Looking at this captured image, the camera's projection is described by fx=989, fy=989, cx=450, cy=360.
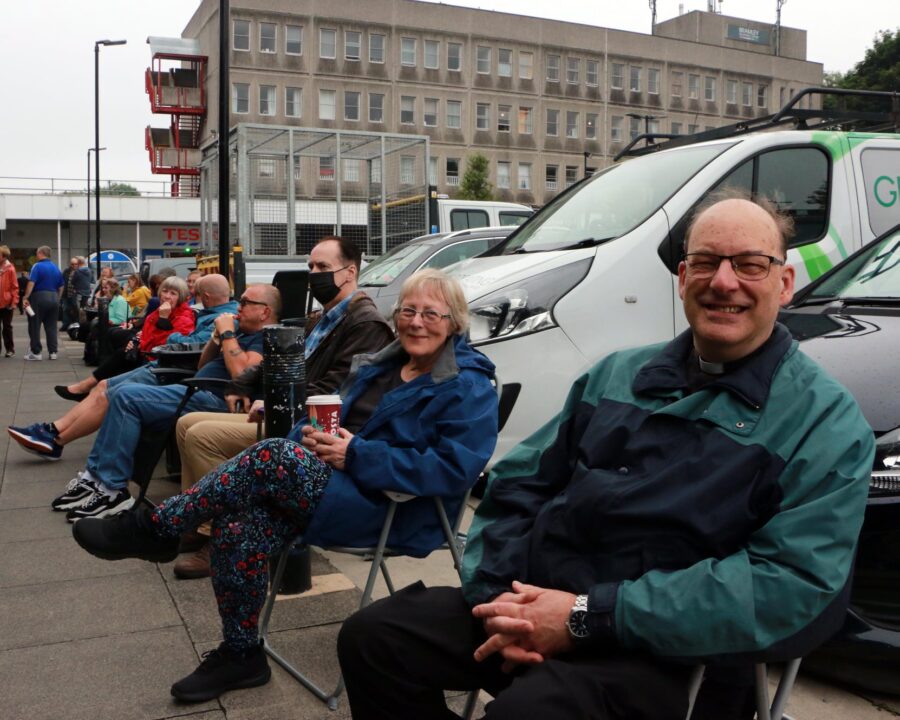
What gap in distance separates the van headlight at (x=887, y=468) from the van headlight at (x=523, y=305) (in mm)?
2727

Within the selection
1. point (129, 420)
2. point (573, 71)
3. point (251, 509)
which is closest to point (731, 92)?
point (573, 71)

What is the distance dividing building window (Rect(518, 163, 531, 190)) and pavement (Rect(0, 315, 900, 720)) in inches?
2388

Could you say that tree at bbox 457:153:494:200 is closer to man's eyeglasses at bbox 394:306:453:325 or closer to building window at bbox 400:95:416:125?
building window at bbox 400:95:416:125

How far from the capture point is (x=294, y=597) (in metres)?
4.31

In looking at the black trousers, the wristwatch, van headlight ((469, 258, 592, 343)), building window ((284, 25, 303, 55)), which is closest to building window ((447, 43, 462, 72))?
building window ((284, 25, 303, 55))

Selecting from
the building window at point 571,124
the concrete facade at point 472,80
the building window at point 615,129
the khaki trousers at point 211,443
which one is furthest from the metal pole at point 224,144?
the building window at point 615,129

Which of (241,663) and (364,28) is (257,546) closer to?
(241,663)

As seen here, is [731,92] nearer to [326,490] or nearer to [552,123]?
[552,123]

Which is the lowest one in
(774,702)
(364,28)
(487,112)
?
(774,702)

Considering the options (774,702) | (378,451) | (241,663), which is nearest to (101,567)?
(241,663)

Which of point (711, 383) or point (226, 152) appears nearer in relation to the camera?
point (711, 383)

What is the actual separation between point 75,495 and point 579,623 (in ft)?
15.2

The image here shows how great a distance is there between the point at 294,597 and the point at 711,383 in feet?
8.43

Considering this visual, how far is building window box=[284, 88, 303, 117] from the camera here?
59.2 metres
